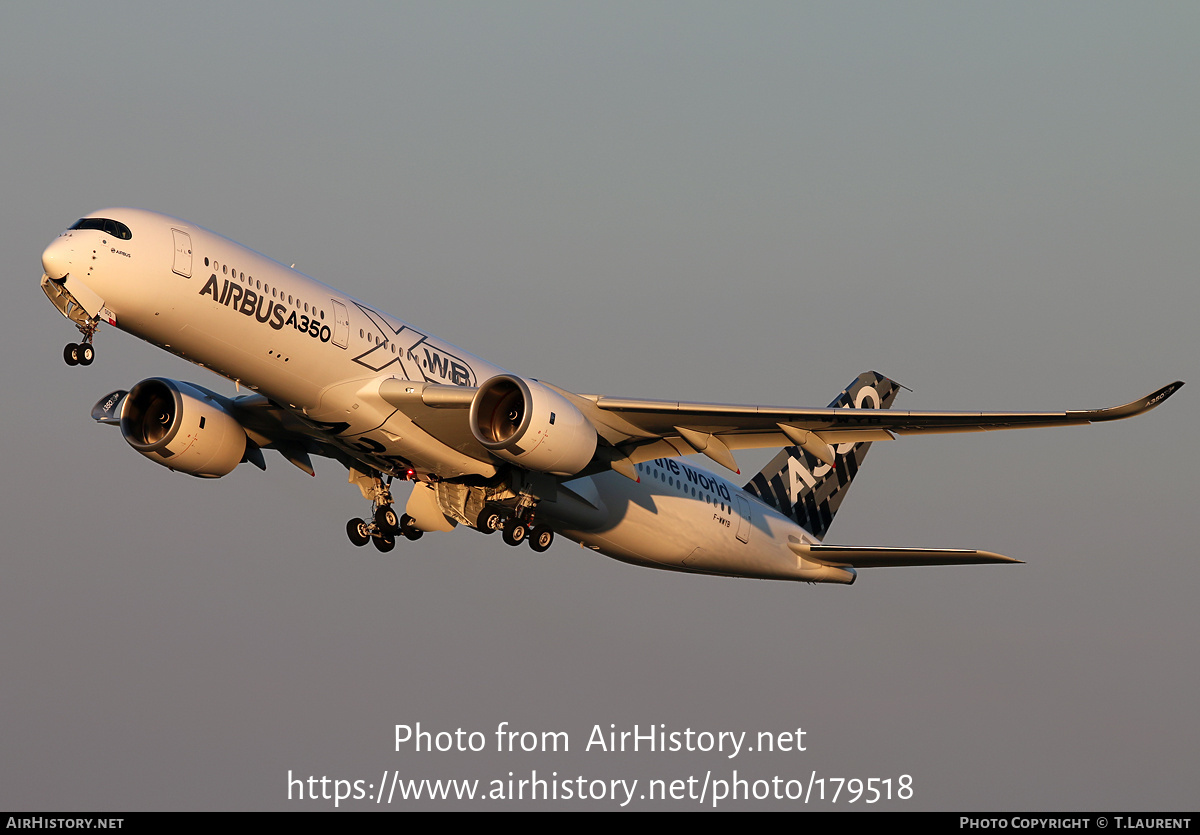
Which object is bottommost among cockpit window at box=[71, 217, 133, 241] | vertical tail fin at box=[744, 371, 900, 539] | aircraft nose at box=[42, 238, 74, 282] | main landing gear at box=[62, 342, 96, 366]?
main landing gear at box=[62, 342, 96, 366]

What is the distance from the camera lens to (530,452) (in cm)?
2697

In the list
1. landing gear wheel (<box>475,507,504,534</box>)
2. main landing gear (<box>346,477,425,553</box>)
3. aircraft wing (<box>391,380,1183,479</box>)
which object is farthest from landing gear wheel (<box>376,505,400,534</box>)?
aircraft wing (<box>391,380,1183,479</box>)

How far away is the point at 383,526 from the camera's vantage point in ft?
107

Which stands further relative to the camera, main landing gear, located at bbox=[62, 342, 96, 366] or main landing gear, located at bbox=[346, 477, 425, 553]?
main landing gear, located at bbox=[346, 477, 425, 553]

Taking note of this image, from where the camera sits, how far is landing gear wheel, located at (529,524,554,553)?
31.2 m

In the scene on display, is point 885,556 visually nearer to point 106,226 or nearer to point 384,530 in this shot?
point 384,530

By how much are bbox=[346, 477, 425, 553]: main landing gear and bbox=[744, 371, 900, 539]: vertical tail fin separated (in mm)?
11463

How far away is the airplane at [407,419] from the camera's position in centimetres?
2486

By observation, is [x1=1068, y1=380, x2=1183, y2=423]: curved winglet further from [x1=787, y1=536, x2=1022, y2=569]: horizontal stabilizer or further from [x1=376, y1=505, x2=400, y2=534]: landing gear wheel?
[x1=376, y1=505, x2=400, y2=534]: landing gear wheel

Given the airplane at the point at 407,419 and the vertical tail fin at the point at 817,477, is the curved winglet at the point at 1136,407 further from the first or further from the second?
the vertical tail fin at the point at 817,477

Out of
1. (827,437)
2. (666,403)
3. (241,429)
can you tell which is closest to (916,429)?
(827,437)

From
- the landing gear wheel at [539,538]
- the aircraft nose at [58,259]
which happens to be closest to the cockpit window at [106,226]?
the aircraft nose at [58,259]

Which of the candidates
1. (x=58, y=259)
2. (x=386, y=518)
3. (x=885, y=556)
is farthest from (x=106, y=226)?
(x=885, y=556)

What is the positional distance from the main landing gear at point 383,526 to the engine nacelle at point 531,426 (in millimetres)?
6116
